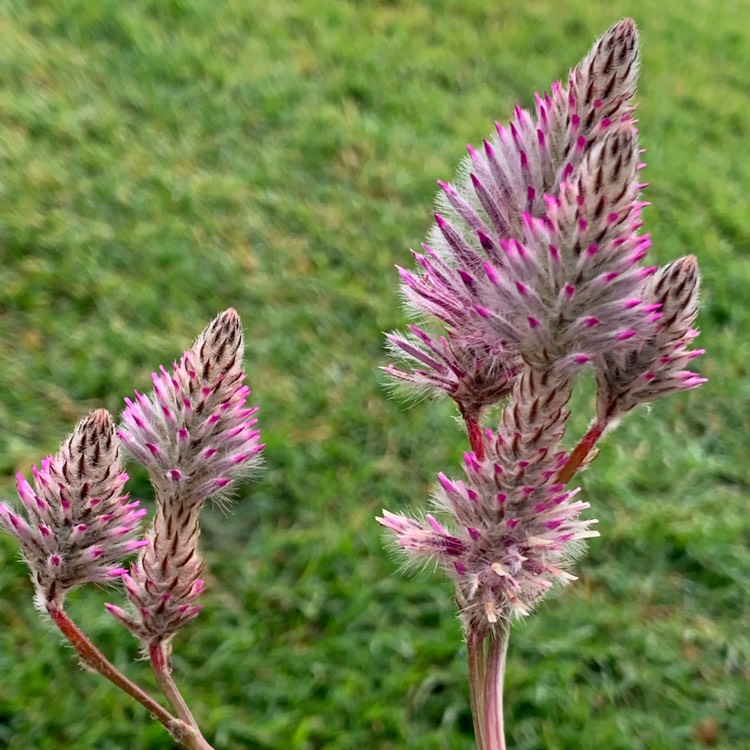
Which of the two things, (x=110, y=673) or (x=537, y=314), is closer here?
(x=537, y=314)

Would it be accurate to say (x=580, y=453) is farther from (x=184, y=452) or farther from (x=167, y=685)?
(x=167, y=685)

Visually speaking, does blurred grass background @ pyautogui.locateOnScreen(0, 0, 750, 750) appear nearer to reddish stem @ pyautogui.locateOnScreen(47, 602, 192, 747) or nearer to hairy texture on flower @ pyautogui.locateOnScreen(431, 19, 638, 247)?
reddish stem @ pyautogui.locateOnScreen(47, 602, 192, 747)

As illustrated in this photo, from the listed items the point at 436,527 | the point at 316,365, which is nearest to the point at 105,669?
the point at 436,527

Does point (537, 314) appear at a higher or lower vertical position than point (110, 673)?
higher

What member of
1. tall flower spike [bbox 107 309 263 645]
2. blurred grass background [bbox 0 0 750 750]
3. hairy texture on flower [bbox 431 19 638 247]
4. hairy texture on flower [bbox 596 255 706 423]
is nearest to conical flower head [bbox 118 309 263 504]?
tall flower spike [bbox 107 309 263 645]

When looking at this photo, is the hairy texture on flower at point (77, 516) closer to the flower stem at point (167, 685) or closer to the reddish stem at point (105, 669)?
the reddish stem at point (105, 669)

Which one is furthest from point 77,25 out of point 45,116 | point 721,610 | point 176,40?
point 721,610
